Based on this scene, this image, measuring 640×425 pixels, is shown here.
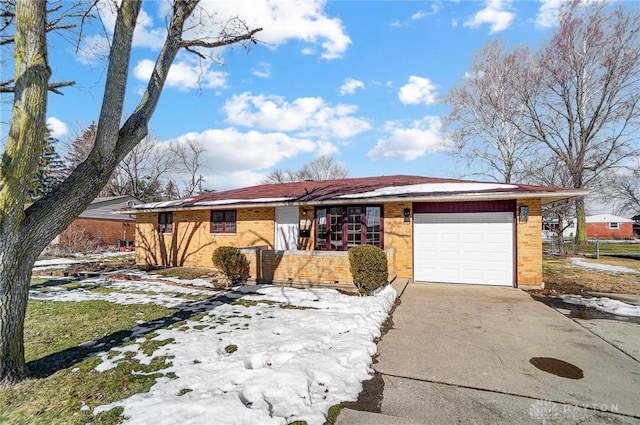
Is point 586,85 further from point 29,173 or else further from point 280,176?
point 280,176

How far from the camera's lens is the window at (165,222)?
Answer: 1427 centimetres

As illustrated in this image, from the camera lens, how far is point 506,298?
7602 mm

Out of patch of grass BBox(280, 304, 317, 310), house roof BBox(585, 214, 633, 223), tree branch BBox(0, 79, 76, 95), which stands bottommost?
patch of grass BBox(280, 304, 317, 310)

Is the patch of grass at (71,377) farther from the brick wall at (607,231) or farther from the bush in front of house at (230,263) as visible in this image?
the brick wall at (607,231)

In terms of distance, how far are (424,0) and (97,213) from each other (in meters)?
25.8

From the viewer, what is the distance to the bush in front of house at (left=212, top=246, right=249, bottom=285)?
359 inches

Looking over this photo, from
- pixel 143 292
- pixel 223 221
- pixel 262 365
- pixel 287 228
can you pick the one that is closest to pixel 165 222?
pixel 223 221

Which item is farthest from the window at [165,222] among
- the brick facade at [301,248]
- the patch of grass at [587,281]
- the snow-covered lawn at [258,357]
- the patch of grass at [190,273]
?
the patch of grass at [587,281]

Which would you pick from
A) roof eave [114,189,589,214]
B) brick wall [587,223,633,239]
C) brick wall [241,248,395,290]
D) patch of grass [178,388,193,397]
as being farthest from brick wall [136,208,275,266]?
brick wall [587,223,633,239]

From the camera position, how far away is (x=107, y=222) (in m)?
24.6

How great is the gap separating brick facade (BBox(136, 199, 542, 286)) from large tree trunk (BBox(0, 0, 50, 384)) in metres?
6.39

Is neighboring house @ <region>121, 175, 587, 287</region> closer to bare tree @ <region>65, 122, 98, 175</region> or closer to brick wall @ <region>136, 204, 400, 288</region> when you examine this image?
brick wall @ <region>136, 204, 400, 288</region>

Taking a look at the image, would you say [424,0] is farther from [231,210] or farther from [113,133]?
[231,210]

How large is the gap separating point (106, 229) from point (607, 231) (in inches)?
2439
